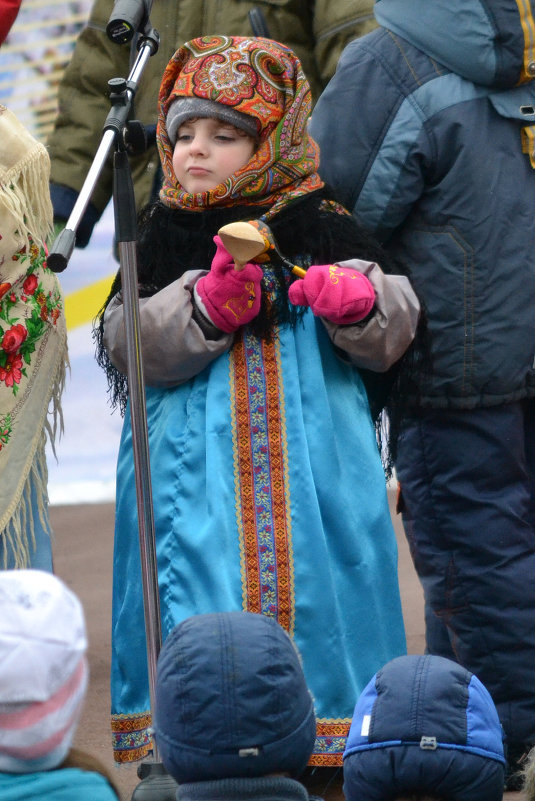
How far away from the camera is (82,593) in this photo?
5379mm

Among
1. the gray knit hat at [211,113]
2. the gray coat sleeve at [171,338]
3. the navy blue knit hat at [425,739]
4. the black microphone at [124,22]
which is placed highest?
the black microphone at [124,22]

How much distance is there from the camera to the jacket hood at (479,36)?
11.6 feet

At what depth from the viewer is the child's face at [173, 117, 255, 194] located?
3.25m

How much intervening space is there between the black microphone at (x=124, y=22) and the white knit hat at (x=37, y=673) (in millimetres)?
1306

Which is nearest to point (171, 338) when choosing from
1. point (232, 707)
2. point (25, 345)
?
point (25, 345)

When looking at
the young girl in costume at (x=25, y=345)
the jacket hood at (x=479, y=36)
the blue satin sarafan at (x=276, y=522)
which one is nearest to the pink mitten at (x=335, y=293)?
the blue satin sarafan at (x=276, y=522)

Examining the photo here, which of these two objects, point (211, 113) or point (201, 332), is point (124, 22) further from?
point (201, 332)

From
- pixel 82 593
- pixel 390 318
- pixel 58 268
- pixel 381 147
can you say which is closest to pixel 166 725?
pixel 58 268

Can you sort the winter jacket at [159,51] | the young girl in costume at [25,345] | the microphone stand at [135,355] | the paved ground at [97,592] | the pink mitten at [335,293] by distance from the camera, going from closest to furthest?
the microphone stand at [135,355]
the pink mitten at [335,293]
the young girl in costume at [25,345]
the paved ground at [97,592]
the winter jacket at [159,51]

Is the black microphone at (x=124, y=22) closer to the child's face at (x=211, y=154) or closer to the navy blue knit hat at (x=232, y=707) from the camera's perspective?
the child's face at (x=211, y=154)

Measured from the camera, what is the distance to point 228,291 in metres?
3.07

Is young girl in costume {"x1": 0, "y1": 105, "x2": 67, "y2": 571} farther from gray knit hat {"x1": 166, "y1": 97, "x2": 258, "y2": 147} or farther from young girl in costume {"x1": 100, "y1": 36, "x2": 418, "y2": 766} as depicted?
gray knit hat {"x1": 166, "y1": 97, "x2": 258, "y2": 147}

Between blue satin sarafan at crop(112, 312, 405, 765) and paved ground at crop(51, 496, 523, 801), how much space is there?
591 millimetres

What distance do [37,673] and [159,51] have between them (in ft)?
8.63
